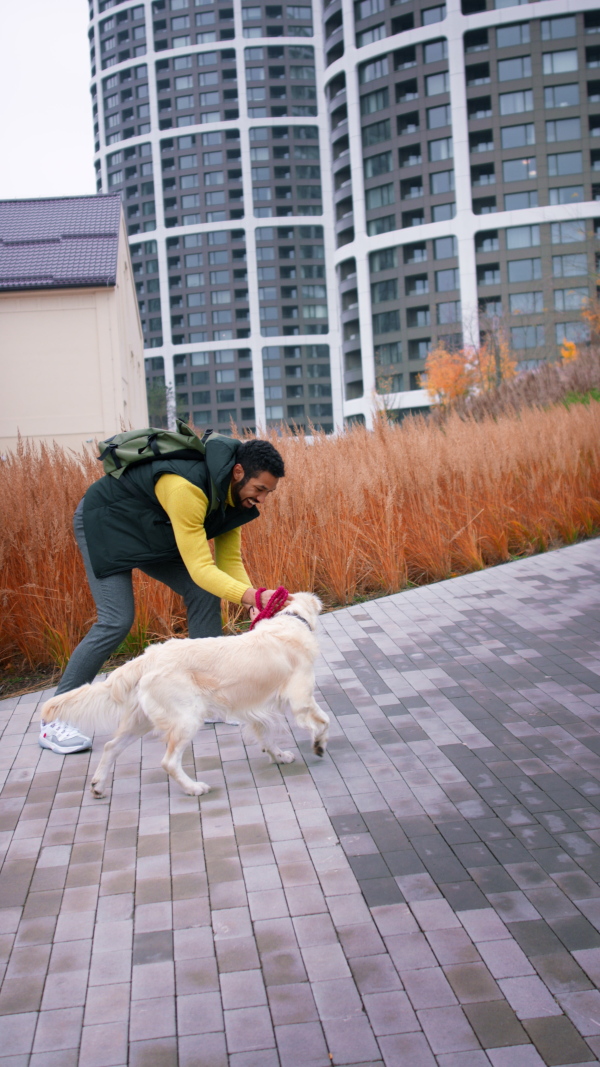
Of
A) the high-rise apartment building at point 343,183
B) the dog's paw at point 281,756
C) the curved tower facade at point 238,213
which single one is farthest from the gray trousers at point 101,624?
the curved tower facade at point 238,213

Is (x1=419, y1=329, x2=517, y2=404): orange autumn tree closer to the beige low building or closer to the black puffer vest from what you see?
the beige low building

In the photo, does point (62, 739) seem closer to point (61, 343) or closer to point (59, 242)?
point (61, 343)

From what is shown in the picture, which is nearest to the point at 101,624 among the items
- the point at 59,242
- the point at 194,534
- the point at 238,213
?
the point at 194,534

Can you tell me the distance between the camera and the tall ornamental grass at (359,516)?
6.11 meters

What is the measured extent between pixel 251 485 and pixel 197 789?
4.85 feet

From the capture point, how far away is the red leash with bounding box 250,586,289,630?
3947mm

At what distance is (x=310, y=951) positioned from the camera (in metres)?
2.67

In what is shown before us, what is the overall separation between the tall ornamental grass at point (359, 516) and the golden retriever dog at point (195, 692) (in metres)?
2.22

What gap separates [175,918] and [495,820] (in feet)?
4.57

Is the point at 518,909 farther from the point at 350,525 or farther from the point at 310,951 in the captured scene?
the point at 350,525

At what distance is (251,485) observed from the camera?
13.3 feet

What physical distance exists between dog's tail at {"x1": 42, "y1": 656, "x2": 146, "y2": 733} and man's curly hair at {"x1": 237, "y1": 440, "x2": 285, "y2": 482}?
41.6 inches

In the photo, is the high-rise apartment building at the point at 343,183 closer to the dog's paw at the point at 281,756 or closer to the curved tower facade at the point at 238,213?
the curved tower facade at the point at 238,213

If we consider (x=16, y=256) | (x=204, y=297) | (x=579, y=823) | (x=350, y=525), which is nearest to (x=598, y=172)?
(x=204, y=297)
